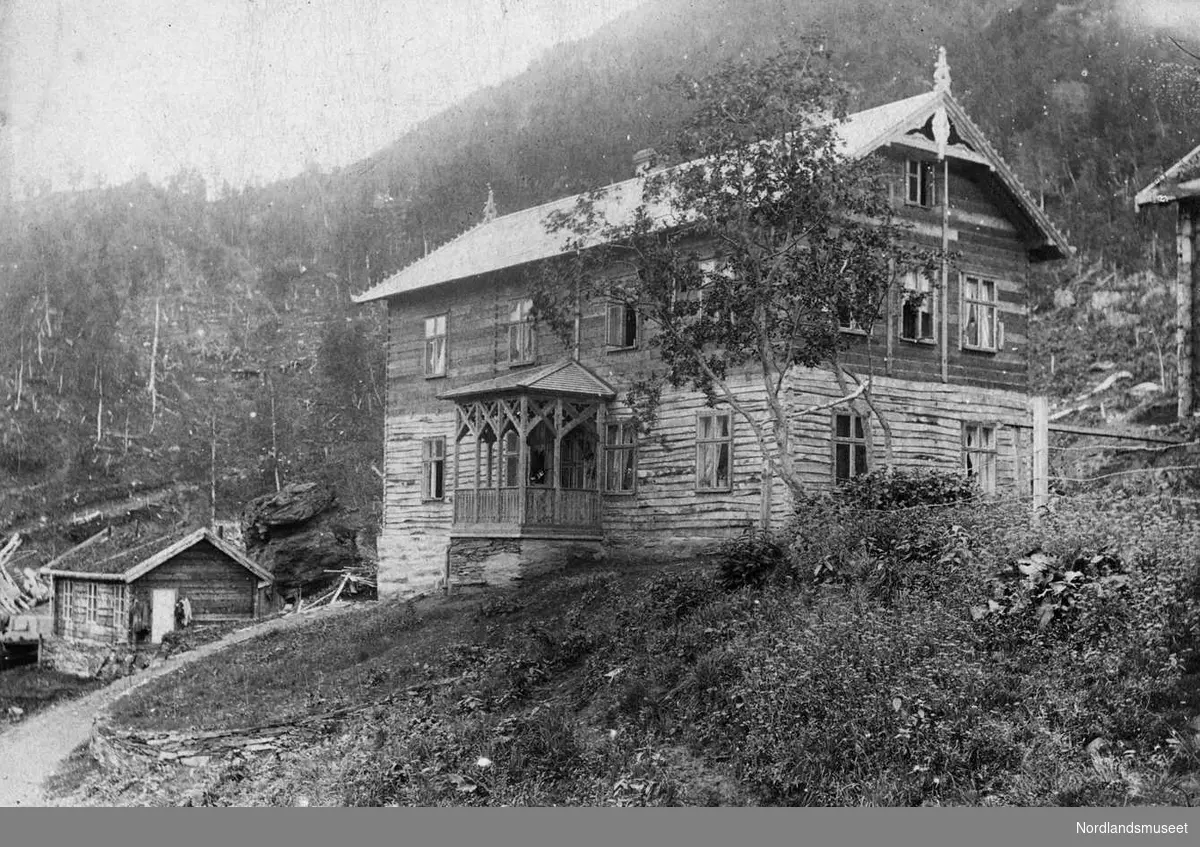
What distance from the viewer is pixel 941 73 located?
626 inches

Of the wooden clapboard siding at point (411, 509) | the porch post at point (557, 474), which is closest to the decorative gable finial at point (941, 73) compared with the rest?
the porch post at point (557, 474)

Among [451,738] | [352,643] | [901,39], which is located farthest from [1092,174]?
[352,643]

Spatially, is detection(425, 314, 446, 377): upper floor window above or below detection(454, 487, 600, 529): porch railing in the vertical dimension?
above

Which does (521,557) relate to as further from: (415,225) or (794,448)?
(415,225)

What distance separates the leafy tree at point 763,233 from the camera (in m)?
14.9

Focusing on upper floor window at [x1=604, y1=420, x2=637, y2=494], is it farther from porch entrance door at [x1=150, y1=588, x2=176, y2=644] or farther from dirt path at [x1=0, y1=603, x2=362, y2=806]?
porch entrance door at [x1=150, y1=588, x2=176, y2=644]

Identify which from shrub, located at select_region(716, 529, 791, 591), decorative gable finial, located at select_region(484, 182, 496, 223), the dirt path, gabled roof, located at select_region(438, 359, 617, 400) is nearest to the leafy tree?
A: decorative gable finial, located at select_region(484, 182, 496, 223)

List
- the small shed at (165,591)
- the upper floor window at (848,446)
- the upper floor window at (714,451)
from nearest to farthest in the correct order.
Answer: the upper floor window at (848,446), the upper floor window at (714,451), the small shed at (165,591)

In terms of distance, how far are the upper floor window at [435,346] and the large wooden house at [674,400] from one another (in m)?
0.43

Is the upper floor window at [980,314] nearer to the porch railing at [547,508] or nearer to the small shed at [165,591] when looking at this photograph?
the porch railing at [547,508]

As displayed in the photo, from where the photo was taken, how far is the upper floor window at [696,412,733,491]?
18094 mm

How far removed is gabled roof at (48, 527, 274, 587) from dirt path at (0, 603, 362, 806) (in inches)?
64.1

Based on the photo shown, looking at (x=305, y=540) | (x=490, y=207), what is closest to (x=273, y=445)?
(x=490, y=207)

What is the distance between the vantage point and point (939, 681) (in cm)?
998
